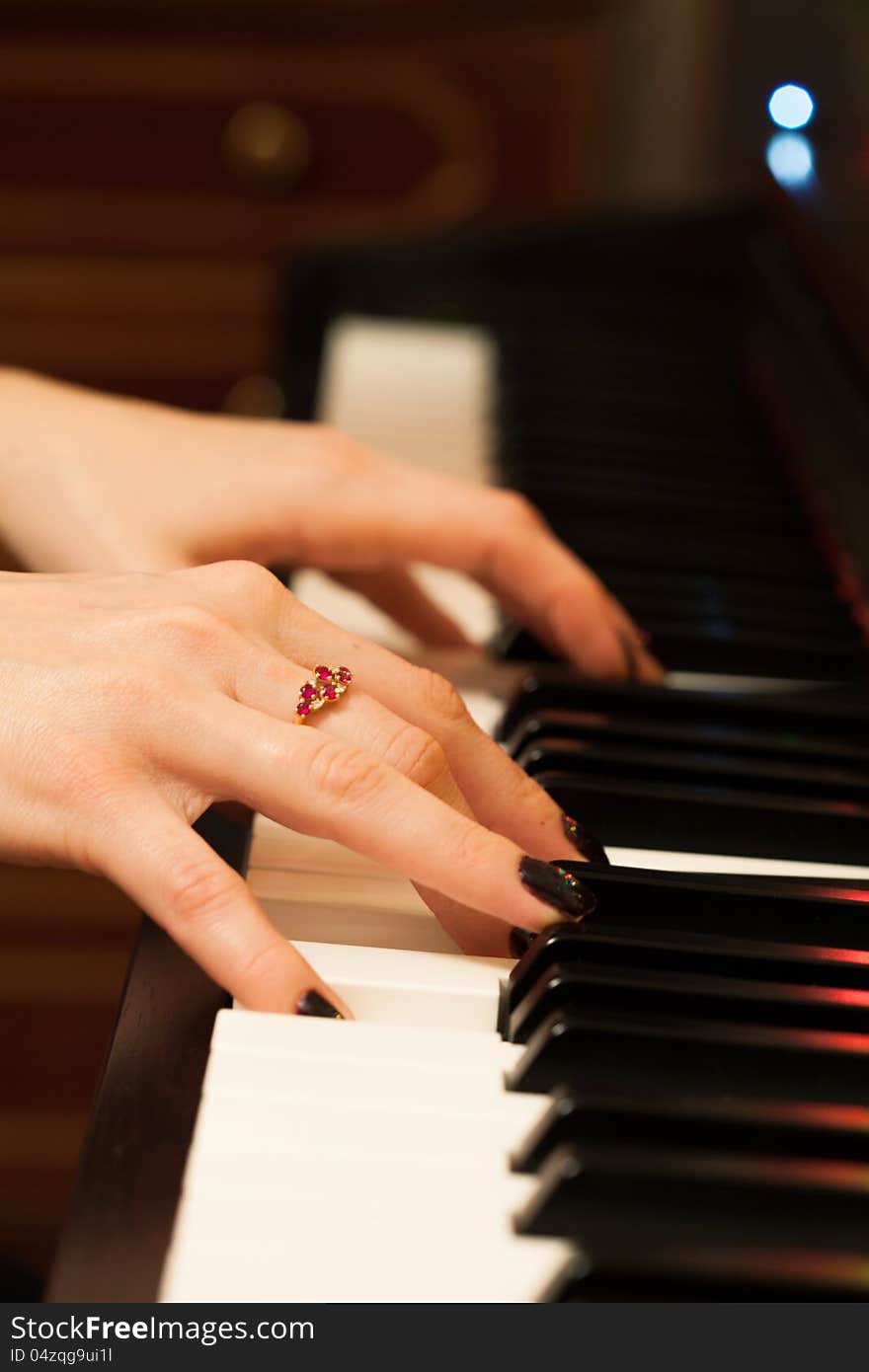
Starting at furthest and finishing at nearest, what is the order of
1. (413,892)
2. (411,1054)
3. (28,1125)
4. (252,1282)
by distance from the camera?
(28,1125), (413,892), (411,1054), (252,1282)

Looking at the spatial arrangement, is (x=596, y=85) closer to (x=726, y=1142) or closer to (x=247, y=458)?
(x=247, y=458)

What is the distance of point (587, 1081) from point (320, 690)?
243 millimetres

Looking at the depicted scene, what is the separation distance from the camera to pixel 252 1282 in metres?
0.46

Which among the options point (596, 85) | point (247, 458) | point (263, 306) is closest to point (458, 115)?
point (596, 85)

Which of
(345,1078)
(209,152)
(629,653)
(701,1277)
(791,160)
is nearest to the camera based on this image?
(701,1277)

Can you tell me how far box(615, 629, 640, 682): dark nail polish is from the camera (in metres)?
0.94

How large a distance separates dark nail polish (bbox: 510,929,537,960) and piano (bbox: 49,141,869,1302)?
0.01 metres

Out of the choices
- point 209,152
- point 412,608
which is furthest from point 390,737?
point 209,152

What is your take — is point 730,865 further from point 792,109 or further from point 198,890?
point 792,109

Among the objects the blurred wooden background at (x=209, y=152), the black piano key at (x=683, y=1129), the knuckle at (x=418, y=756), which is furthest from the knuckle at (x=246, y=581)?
the blurred wooden background at (x=209, y=152)

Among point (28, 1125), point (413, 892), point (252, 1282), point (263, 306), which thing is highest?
point (263, 306)

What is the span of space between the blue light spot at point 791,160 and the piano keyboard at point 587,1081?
0.63m

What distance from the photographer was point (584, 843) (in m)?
0.71

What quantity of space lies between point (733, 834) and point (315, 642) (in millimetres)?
249
